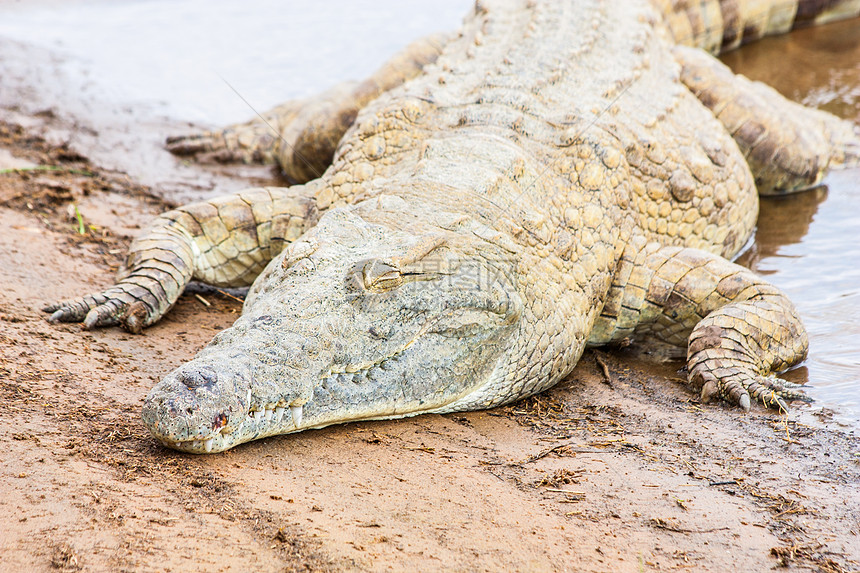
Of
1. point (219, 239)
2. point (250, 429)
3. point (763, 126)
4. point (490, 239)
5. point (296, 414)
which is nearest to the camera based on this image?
Result: point (250, 429)

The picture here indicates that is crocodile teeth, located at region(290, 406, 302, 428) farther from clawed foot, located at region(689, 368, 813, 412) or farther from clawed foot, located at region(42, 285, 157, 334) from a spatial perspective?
clawed foot, located at region(689, 368, 813, 412)

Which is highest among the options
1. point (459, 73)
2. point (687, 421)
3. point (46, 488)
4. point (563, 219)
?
point (459, 73)

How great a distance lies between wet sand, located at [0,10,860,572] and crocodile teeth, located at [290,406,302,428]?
103 millimetres

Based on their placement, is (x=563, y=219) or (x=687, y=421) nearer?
(x=687, y=421)

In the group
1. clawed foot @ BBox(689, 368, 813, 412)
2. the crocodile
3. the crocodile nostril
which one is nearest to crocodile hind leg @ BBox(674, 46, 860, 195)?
the crocodile

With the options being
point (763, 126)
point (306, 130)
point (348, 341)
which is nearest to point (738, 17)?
point (763, 126)

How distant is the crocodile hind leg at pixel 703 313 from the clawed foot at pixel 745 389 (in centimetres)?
1

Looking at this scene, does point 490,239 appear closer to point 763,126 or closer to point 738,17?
point 763,126

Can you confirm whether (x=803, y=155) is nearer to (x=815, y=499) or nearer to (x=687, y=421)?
(x=687, y=421)

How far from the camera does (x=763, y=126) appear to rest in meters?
5.71

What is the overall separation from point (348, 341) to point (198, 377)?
0.60m

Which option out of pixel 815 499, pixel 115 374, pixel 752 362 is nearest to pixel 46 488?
pixel 115 374

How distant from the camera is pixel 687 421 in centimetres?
344

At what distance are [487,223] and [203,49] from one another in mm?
7318
